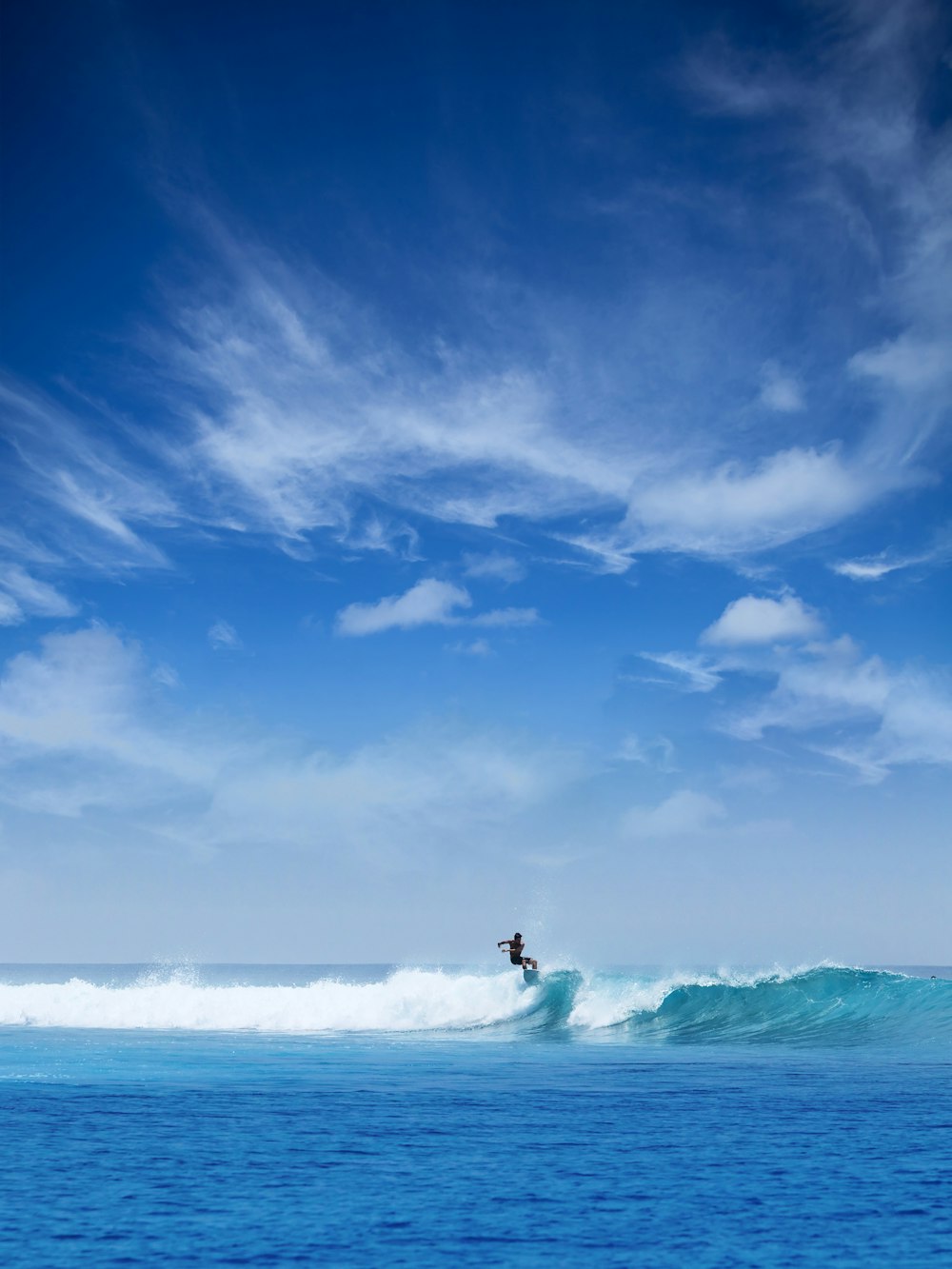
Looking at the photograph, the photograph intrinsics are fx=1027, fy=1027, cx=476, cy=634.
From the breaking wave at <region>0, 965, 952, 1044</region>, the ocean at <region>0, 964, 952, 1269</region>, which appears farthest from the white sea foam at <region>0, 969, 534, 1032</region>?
the ocean at <region>0, 964, 952, 1269</region>

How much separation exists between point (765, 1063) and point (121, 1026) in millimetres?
23755

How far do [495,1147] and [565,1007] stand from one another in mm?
22762

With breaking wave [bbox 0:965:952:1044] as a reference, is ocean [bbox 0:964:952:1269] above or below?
below

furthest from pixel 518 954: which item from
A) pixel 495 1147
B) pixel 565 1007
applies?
pixel 495 1147

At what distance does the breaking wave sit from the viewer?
30453mm

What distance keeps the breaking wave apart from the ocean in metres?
0.38

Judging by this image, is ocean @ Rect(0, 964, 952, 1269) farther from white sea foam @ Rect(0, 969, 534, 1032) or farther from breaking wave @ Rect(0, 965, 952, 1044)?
white sea foam @ Rect(0, 969, 534, 1032)

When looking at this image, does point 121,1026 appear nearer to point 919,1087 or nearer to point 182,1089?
point 182,1089

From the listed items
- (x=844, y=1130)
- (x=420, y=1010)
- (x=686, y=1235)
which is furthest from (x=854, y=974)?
(x=686, y=1235)

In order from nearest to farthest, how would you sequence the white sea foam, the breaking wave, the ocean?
the ocean < the breaking wave < the white sea foam

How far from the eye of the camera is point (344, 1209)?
37.6 ft

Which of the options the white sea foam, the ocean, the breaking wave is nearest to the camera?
the ocean

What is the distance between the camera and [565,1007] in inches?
1423

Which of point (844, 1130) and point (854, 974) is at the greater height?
point (854, 974)
